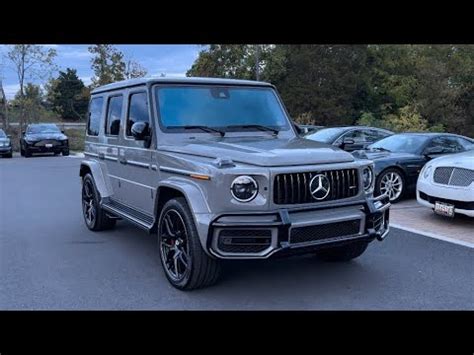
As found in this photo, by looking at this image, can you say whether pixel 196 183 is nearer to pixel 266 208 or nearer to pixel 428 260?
pixel 266 208

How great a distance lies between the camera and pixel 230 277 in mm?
4938

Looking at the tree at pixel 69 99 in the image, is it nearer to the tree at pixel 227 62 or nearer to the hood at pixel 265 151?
the tree at pixel 227 62

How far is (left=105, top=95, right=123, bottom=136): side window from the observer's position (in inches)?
238

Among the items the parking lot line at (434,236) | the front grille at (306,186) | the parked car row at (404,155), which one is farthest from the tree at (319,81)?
the front grille at (306,186)

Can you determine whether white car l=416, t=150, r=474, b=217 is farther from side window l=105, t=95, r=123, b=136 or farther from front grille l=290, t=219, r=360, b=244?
side window l=105, t=95, r=123, b=136

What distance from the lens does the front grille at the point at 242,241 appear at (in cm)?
391

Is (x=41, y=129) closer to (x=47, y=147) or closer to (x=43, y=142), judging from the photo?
(x=43, y=142)

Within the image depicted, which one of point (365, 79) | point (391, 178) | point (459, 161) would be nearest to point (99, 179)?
point (459, 161)

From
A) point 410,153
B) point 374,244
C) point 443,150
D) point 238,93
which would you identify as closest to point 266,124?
point 238,93

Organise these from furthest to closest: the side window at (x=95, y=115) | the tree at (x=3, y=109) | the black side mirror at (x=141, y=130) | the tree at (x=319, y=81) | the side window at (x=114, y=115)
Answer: the tree at (x=319, y=81)
the tree at (x=3, y=109)
the side window at (x=95, y=115)
the side window at (x=114, y=115)
the black side mirror at (x=141, y=130)

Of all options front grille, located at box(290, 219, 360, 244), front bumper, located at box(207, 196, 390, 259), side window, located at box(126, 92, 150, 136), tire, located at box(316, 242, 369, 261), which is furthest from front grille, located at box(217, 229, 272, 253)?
side window, located at box(126, 92, 150, 136)

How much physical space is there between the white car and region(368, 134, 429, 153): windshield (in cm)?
213

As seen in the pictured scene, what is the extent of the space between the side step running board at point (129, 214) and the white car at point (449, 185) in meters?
4.59

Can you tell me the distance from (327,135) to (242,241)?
9800 millimetres
